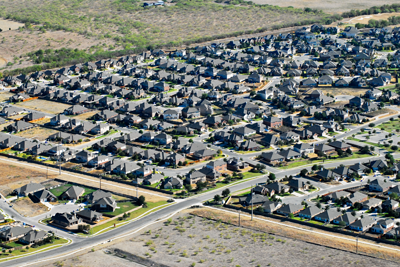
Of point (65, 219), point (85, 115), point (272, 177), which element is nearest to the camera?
point (65, 219)

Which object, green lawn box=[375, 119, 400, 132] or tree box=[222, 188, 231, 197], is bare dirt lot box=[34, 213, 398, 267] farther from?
green lawn box=[375, 119, 400, 132]

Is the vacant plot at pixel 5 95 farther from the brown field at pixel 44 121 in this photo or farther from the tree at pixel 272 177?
the tree at pixel 272 177

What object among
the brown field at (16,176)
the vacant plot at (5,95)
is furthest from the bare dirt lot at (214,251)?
the vacant plot at (5,95)

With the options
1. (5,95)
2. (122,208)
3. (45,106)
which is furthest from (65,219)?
(5,95)

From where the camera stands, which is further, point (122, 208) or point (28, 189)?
point (28, 189)

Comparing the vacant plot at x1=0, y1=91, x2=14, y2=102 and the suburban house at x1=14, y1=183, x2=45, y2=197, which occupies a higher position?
the vacant plot at x1=0, y1=91, x2=14, y2=102

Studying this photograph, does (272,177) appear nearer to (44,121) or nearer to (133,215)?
(133,215)

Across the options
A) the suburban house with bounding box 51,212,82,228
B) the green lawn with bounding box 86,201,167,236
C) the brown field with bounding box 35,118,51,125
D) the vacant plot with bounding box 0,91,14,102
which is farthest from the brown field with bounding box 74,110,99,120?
the suburban house with bounding box 51,212,82,228
